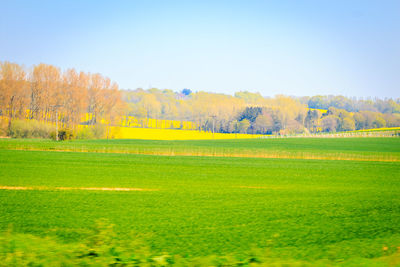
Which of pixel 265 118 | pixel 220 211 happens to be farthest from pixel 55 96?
pixel 220 211

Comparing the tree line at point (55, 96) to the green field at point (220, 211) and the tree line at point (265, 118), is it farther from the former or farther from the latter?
the green field at point (220, 211)

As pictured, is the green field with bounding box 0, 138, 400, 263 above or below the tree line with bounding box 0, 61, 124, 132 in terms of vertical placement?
below

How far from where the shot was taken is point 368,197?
1914 centimetres

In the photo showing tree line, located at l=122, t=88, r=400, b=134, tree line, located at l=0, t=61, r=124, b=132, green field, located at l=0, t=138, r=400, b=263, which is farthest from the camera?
tree line, located at l=122, t=88, r=400, b=134

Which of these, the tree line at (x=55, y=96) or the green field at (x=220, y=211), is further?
the tree line at (x=55, y=96)

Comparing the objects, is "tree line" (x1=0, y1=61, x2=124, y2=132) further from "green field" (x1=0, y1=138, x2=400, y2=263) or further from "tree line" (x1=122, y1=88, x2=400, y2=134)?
"green field" (x1=0, y1=138, x2=400, y2=263)

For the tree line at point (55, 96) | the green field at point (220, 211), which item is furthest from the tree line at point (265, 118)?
the green field at point (220, 211)

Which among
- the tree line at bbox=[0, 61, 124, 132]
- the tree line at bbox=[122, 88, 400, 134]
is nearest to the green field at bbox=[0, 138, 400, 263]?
the tree line at bbox=[0, 61, 124, 132]

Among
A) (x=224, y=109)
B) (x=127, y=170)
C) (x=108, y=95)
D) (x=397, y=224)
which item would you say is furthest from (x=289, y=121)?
(x=397, y=224)

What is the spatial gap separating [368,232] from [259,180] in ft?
45.0

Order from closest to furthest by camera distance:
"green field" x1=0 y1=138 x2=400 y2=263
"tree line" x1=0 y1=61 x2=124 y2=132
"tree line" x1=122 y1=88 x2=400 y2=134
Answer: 1. "green field" x1=0 y1=138 x2=400 y2=263
2. "tree line" x1=0 y1=61 x2=124 y2=132
3. "tree line" x1=122 y1=88 x2=400 y2=134

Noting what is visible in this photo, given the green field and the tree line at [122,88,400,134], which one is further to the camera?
the tree line at [122,88,400,134]

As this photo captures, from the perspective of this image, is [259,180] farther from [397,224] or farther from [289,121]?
[289,121]

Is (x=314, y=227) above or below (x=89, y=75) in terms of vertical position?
below
